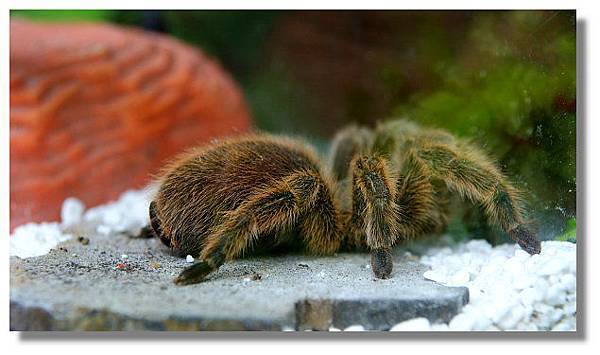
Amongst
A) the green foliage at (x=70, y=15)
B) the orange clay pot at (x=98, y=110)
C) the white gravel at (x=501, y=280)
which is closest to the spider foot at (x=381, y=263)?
the white gravel at (x=501, y=280)

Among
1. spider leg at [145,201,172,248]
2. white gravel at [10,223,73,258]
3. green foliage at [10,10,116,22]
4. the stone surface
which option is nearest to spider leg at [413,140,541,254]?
the stone surface

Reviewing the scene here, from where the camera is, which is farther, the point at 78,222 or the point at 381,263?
the point at 78,222

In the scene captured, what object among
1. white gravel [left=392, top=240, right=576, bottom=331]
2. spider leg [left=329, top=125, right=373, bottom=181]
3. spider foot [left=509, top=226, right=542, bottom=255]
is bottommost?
white gravel [left=392, top=240, right=576, bottom=331]

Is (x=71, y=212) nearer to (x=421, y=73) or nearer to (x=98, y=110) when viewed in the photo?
(x=98, y=110)

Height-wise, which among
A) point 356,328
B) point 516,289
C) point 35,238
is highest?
point 35,238

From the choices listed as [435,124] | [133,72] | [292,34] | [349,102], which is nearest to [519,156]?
[435,124]

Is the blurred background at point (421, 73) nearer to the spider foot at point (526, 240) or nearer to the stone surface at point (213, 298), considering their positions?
the spider foot at point (526, 240)

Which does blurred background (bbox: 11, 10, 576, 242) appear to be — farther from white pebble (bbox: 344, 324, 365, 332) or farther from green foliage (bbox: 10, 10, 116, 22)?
white pebble (bbox: 344, 324, 365, 332)

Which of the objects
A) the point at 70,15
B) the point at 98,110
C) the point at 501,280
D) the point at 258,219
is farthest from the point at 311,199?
the point at 70,15
